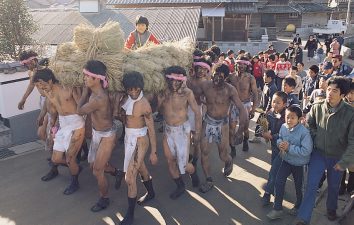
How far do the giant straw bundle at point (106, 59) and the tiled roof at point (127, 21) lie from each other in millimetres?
9636

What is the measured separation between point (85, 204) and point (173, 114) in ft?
5.89

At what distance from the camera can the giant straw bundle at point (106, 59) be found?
15.0 ft

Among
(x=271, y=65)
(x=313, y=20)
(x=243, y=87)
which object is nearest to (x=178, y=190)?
(x=243, y=87)

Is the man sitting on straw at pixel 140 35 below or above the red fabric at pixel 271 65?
above

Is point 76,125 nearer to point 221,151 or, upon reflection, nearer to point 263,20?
point 221,151


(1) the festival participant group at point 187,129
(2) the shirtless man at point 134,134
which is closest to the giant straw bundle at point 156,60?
(1) the festival participant group at point 187,129

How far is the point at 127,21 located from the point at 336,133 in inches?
550

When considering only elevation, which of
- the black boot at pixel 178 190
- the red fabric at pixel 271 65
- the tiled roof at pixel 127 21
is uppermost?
the tiled roof at pixel 127 21

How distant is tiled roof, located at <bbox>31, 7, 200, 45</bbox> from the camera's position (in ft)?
49.0

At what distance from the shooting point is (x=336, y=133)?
154 inches

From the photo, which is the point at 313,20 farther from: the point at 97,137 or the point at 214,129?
the point at 97,137

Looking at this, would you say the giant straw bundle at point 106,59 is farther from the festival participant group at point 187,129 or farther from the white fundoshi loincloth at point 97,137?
the white fundoshi loincloth at point 97,137

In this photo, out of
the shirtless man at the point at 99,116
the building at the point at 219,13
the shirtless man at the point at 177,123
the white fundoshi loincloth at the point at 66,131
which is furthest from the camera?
the building at the point at 219,13

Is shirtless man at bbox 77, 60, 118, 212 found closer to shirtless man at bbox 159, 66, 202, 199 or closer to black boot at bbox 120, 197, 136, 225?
black boot at bbox 120, 197, 136, 225
